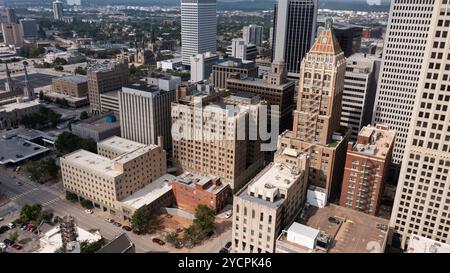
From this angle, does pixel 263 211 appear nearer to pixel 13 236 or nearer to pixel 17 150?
pixel 13 236

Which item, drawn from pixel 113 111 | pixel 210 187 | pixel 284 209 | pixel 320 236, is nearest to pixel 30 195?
pixel 210 187

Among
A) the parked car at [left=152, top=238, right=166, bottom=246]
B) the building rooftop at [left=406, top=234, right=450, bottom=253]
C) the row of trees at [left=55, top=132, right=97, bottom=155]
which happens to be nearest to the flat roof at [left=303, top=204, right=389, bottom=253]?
the building rooftop at [left=406, top=234, right=450, bottom=253]

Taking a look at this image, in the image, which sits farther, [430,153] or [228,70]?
→ [228,70]

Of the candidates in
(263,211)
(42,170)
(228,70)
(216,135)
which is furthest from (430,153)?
(42,170)

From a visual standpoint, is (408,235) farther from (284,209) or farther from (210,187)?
(210,187)

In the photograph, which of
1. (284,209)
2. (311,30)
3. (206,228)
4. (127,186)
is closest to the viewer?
(284,209)

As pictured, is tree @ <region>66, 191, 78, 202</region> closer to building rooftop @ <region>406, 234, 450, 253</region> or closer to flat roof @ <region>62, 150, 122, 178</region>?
flat roof @ <region>62, 150, 122, 178</region>

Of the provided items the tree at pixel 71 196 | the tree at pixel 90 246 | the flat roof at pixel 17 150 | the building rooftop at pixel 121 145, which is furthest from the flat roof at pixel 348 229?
the flat roof at pixel 17 150
